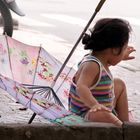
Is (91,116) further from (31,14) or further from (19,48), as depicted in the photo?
(31,14)

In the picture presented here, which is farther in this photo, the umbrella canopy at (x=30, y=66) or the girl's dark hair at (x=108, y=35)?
the umbrella canopy at (x=30, y=66)

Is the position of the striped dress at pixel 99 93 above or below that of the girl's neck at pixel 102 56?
below

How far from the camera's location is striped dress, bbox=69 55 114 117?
11.0ft

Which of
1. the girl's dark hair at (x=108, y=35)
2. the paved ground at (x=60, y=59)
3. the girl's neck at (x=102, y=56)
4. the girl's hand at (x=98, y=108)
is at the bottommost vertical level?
the paved ground at (x=60, y=59)

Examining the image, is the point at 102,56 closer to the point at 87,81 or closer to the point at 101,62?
the point at 101,62

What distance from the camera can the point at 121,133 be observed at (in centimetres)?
290

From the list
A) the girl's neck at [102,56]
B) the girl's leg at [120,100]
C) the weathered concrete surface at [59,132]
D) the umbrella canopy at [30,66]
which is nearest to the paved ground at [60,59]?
the umbrella canopy at [30,66]

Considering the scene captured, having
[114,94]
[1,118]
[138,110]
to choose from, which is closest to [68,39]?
[138,110]

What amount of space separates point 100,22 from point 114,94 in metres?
0.52

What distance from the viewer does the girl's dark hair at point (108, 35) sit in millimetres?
3340

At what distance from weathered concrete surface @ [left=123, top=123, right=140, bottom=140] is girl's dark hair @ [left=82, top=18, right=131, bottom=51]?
65 cm

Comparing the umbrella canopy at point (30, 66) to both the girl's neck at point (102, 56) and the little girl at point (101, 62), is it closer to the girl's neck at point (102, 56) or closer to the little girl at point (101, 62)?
the little girl at point (101, 62)

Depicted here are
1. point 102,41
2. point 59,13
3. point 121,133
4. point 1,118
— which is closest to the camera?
point 121,133

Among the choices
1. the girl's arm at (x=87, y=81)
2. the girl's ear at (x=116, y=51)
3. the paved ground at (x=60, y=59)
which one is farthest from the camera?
the paved ground at (x=60, y=59)
